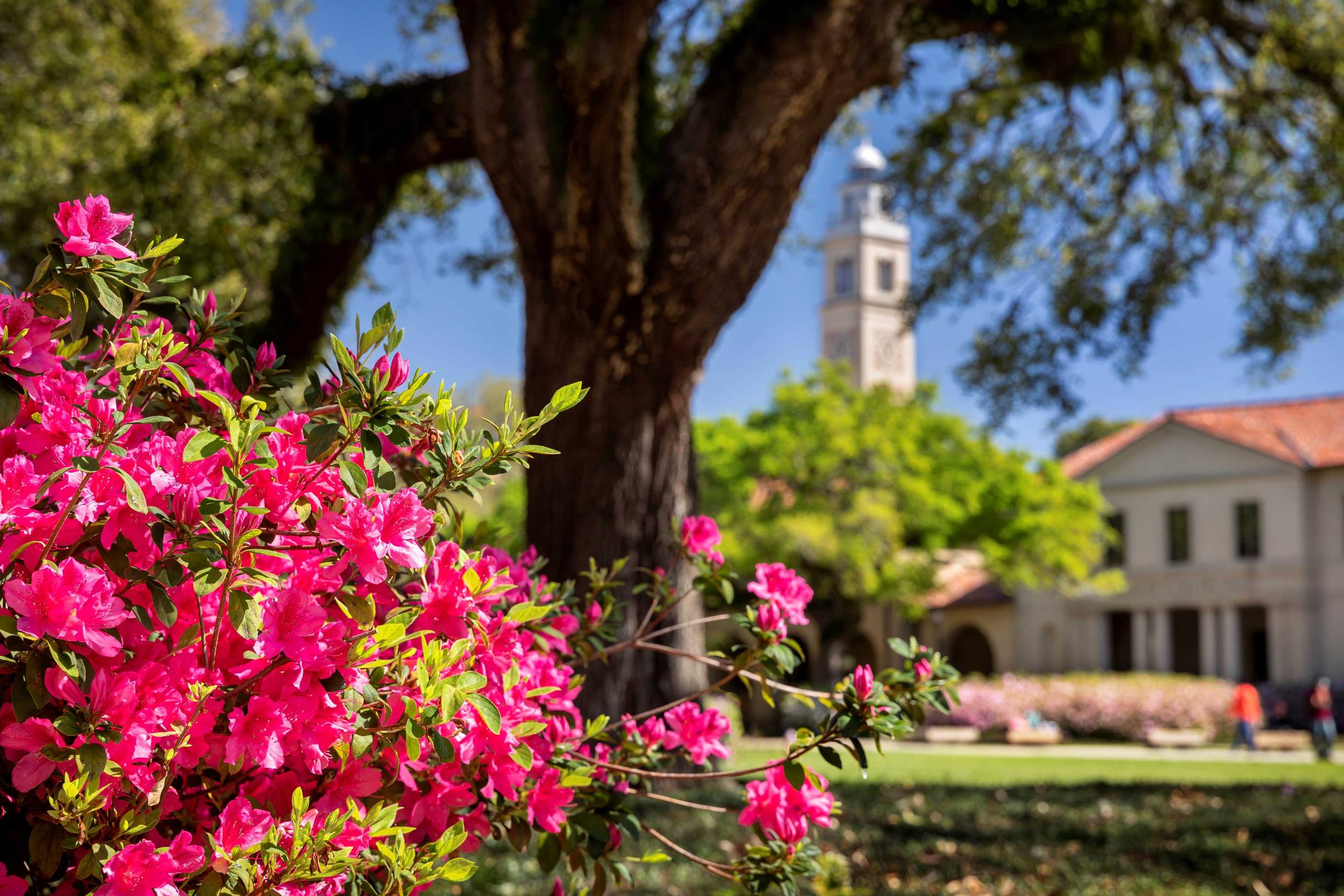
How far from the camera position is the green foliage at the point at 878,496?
93.1 feet

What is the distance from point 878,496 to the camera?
29188mm

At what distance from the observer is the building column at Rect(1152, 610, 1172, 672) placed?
36438mm

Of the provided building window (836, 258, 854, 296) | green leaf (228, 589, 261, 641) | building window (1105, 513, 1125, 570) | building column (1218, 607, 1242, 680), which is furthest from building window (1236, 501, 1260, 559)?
building window (836, 258, 854, 296)

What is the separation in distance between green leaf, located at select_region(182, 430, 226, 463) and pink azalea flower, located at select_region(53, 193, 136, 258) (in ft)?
0.83

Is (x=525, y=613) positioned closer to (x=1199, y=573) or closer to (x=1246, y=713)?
(x=1246, y=713)

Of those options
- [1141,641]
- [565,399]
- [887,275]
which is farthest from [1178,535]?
[887,275]

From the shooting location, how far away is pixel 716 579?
7.79 feet

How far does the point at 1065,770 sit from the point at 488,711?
18002mm

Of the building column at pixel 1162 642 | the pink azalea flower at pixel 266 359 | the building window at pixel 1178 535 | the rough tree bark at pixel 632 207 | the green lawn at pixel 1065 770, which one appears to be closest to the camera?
the pink azalea flower at pixel 266 359

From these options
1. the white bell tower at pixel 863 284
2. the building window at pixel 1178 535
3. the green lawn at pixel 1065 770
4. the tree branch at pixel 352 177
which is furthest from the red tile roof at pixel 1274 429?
the white bell tower at pixel 863 284

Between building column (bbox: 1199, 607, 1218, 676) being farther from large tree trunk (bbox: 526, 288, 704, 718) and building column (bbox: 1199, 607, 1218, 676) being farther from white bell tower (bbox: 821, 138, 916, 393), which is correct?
white bell tower (bbox: 821, 138, 916, 393)

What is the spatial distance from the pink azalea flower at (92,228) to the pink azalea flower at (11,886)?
75 cm

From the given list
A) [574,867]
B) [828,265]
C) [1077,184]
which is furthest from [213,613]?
[828,265]

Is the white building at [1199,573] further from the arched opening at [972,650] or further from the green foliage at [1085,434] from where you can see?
the green foliage at [1085,434]
